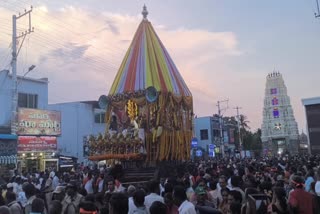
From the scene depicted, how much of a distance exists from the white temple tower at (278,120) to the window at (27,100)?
4808 cm

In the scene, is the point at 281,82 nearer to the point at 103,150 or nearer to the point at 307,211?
the point at 103,150

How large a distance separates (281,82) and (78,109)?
45.0 m

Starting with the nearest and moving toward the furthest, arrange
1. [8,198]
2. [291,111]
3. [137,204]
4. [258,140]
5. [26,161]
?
[137,204], [8,198], [26,161], [291,111], [258,140]

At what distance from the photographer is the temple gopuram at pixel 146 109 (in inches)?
580

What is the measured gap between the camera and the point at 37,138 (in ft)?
88.3

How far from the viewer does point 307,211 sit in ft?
19.1

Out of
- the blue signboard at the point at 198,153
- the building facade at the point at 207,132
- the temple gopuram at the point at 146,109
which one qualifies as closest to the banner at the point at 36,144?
the temple gopuram at the point at 146,109

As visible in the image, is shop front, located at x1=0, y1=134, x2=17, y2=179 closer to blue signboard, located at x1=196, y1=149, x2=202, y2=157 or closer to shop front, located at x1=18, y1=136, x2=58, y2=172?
shop front, located at x1=18, y1=136, x2=58, y2=172

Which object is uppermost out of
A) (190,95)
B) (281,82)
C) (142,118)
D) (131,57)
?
(281,82)

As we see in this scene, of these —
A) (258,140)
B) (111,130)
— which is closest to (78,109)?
(111,130)

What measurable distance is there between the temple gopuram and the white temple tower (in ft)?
179

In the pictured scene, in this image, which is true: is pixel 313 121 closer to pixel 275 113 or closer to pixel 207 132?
pixel 207 132

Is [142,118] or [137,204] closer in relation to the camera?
[137,204]

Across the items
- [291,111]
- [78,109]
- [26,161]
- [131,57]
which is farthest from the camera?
[291,111]
